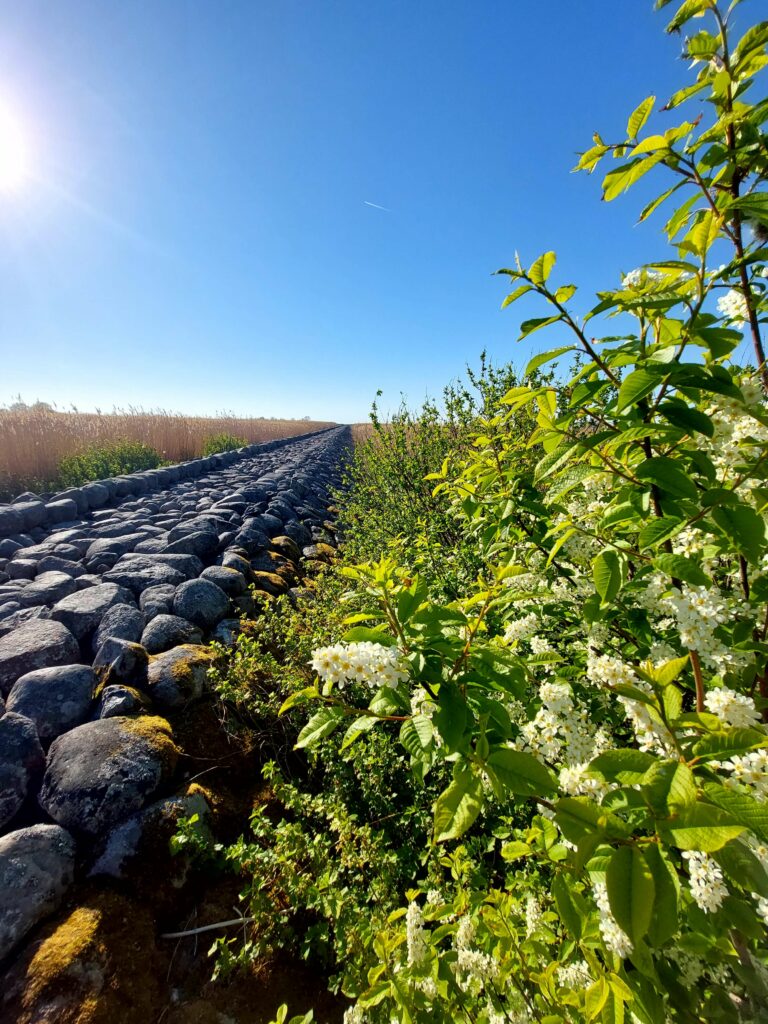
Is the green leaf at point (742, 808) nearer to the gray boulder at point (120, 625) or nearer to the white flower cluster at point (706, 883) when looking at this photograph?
the white flower cluster at point (706, 883)

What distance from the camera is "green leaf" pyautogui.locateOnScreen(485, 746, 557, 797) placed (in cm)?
87

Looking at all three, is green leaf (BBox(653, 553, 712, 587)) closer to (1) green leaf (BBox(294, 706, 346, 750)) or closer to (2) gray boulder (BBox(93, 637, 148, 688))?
(1) green leaf (BBox(294, 706, 346, 750))

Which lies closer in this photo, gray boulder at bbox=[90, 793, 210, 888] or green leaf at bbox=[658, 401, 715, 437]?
green leaf at bbox=[658, 401, 715, 437]

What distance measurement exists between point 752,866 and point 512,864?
72.4 inches

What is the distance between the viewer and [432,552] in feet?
12.6

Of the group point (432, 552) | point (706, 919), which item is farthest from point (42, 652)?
point (706, 919)

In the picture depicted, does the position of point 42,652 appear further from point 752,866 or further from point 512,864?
point 752,866

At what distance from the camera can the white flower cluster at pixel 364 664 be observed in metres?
1.05

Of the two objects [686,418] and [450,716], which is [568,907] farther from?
[686,418]

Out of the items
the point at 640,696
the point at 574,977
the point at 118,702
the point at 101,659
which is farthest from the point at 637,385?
the point at 101,659

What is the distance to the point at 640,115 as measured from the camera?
119cm

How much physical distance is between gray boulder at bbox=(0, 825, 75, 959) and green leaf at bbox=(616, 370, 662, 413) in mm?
2835

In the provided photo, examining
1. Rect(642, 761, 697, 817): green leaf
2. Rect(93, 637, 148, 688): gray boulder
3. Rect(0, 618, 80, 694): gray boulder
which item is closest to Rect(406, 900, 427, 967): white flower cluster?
Rect(642, 761, 697, 817): green leaf

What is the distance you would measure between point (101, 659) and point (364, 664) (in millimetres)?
2743
